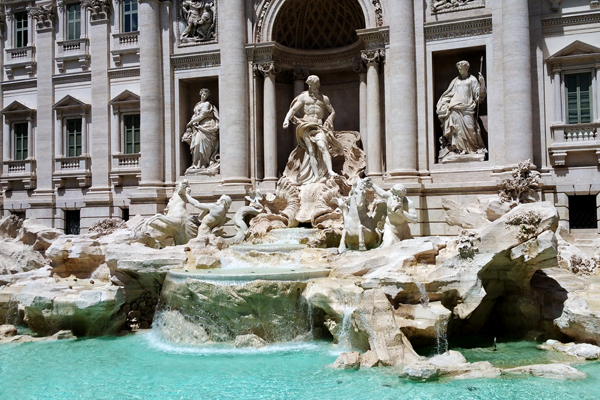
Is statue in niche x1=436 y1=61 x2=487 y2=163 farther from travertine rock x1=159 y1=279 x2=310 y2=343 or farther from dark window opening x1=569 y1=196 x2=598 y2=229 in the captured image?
travertine rock x1=159 y1=279 x2=310 y2=343

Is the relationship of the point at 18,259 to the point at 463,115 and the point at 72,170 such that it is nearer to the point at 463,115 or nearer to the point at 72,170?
the point at 72,170

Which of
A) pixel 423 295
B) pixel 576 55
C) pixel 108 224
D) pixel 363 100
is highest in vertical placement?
pixel 576 55

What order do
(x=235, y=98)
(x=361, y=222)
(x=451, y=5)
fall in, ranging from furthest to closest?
(x=235, y=98), (x=451, y=5), (x=361, y=222)

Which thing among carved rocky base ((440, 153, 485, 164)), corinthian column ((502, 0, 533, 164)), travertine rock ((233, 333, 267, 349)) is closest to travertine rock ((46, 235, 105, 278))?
travertine rock ((233, 333, 267, 349))

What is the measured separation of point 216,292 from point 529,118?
10114mm

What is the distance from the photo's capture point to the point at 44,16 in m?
22.7

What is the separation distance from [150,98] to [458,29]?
10.3 m

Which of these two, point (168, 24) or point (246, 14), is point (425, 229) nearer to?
point (246, 14)

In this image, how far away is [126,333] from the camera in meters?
13.1

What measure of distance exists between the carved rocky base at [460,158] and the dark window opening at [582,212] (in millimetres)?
2754

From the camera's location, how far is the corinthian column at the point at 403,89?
56.6 feet

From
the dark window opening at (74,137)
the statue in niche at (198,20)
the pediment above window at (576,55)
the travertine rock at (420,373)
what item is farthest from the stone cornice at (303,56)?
the travertine rock at (420,373)

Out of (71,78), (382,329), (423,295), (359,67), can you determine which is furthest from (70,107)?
(382,329)

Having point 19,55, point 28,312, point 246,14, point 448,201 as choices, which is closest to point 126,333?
point 28,312
